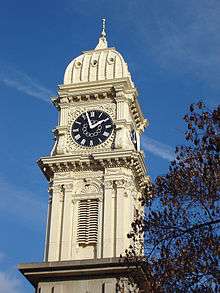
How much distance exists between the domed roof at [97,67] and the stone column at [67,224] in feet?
31.0

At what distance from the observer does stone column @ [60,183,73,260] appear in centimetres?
5312

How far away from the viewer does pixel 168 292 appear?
25.6 metres

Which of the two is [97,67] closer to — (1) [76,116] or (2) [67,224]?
(1) [76,116]

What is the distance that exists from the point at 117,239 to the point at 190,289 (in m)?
27.5

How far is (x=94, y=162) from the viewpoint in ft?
183

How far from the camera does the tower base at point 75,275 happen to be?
131 feet

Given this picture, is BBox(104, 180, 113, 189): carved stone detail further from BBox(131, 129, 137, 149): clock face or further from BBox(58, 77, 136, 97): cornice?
BBox(58, 77, 136, 97): cornice

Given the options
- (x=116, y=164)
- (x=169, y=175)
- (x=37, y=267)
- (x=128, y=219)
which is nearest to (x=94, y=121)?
(x=116, y=164)

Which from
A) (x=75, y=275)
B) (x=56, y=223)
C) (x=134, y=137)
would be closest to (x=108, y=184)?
(x=56, y=223)

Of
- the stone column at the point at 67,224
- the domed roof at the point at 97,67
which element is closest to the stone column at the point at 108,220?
the stone column at the point at 67,224

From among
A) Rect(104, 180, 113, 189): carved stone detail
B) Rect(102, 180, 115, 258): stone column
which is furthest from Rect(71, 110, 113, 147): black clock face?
Rect(102, 180, 115, 258): stone column

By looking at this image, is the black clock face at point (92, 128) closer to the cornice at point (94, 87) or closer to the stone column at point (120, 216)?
the cornice at point (94, 87)

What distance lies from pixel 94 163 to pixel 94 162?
0.31 ft

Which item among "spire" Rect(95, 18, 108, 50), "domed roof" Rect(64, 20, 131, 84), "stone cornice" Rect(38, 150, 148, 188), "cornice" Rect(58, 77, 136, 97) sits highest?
"spire" Rect(95, 18, 108, 50)
